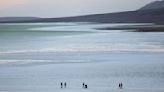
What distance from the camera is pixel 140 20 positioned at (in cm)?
17162

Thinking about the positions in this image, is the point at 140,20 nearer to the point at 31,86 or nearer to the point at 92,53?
the point at 92,53

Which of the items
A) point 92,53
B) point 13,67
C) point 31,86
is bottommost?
point 92,53

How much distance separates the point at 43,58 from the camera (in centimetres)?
4591

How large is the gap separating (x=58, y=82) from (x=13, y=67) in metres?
8.18

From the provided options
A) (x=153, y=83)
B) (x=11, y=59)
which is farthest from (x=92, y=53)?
(x=153, y=83)

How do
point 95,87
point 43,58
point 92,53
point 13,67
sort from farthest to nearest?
1. point 92,53
2. point 43,58
3. point 13,67
4. point 95,87

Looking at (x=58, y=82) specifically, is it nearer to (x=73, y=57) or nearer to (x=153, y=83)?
(x=153, y=83)

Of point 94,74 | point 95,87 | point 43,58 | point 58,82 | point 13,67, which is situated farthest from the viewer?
point 43,58

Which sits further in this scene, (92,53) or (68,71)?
(92,53)

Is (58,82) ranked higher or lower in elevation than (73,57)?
higher

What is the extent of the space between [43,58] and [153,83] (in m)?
18.3

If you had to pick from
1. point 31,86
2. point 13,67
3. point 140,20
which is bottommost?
point 140,20

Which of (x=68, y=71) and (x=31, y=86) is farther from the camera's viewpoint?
(x=68, y=71)

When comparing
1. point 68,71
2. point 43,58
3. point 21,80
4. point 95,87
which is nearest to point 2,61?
point 43,58
